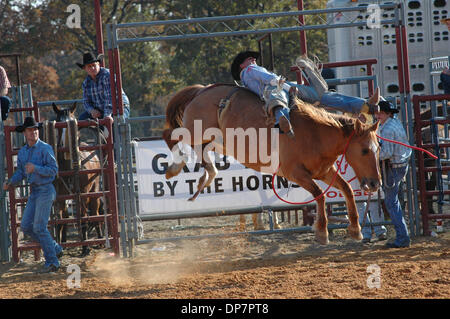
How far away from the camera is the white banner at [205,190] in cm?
905

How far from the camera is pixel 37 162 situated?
26.7 feet

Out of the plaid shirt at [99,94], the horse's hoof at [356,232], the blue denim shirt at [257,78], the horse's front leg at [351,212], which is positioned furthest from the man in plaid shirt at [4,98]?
the horse's hoof at [356,232]

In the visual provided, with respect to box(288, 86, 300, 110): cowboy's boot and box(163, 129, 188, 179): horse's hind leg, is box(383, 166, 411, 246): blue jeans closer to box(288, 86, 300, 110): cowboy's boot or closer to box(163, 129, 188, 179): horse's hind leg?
box(288, 86, 300, 110): cowboy's boot

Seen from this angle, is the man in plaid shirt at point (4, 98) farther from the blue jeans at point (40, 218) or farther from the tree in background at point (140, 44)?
the tree in background at point (140, 44)

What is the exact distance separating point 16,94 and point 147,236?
10.6 ft

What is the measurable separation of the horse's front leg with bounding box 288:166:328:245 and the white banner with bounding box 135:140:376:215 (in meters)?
2.22

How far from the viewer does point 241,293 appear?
6117 mm

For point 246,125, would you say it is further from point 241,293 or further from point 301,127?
point 241,293

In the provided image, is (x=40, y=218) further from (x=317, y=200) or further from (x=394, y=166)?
(x=394, y=166)

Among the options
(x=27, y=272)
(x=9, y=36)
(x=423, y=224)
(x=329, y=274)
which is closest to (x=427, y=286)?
(x=329, y=274)

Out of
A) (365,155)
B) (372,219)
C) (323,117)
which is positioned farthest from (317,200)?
(372,219)

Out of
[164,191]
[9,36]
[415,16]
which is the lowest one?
[164,191]

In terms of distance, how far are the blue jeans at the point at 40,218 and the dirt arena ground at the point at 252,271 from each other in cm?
37

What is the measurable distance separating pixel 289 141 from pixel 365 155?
0.82 metres
